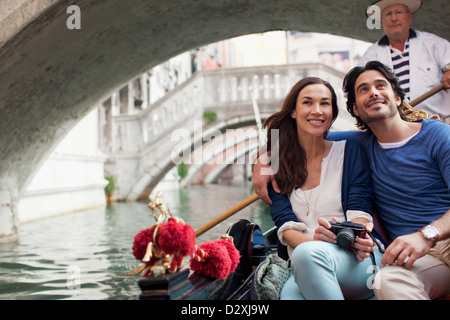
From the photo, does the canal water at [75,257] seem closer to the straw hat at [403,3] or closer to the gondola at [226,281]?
the gondola at [226,281]

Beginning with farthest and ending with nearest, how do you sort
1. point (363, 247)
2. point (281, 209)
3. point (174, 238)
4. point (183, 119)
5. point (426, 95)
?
point (183, 119)
point (426, 95)
point (281, 209)
point (363, 247)
point (174, 238)

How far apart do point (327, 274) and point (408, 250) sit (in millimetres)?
212

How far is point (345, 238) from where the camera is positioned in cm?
119

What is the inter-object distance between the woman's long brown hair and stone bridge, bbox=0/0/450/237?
4.69ft

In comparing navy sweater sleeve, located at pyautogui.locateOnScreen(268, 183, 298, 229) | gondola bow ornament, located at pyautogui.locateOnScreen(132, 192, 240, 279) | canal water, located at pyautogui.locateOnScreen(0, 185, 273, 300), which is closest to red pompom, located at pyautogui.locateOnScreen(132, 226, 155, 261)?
gondola bow ornament, located at pyautogui.locateOnScreen(132, 192, 240, 279)

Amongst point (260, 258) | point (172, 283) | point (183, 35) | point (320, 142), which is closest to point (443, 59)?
point (320, 142)

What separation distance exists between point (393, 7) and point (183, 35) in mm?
1958

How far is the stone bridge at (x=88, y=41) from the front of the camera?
8.43ft

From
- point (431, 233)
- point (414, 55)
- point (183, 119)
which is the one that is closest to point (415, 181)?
point (431, 233)

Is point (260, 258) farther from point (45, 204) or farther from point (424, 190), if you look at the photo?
point (45, 204)

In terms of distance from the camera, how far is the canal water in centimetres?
241

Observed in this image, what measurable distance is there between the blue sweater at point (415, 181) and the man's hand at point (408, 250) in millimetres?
178

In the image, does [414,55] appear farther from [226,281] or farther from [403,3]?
[226,281]

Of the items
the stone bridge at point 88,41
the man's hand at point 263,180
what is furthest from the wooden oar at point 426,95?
the stone bridge at point 88,41
